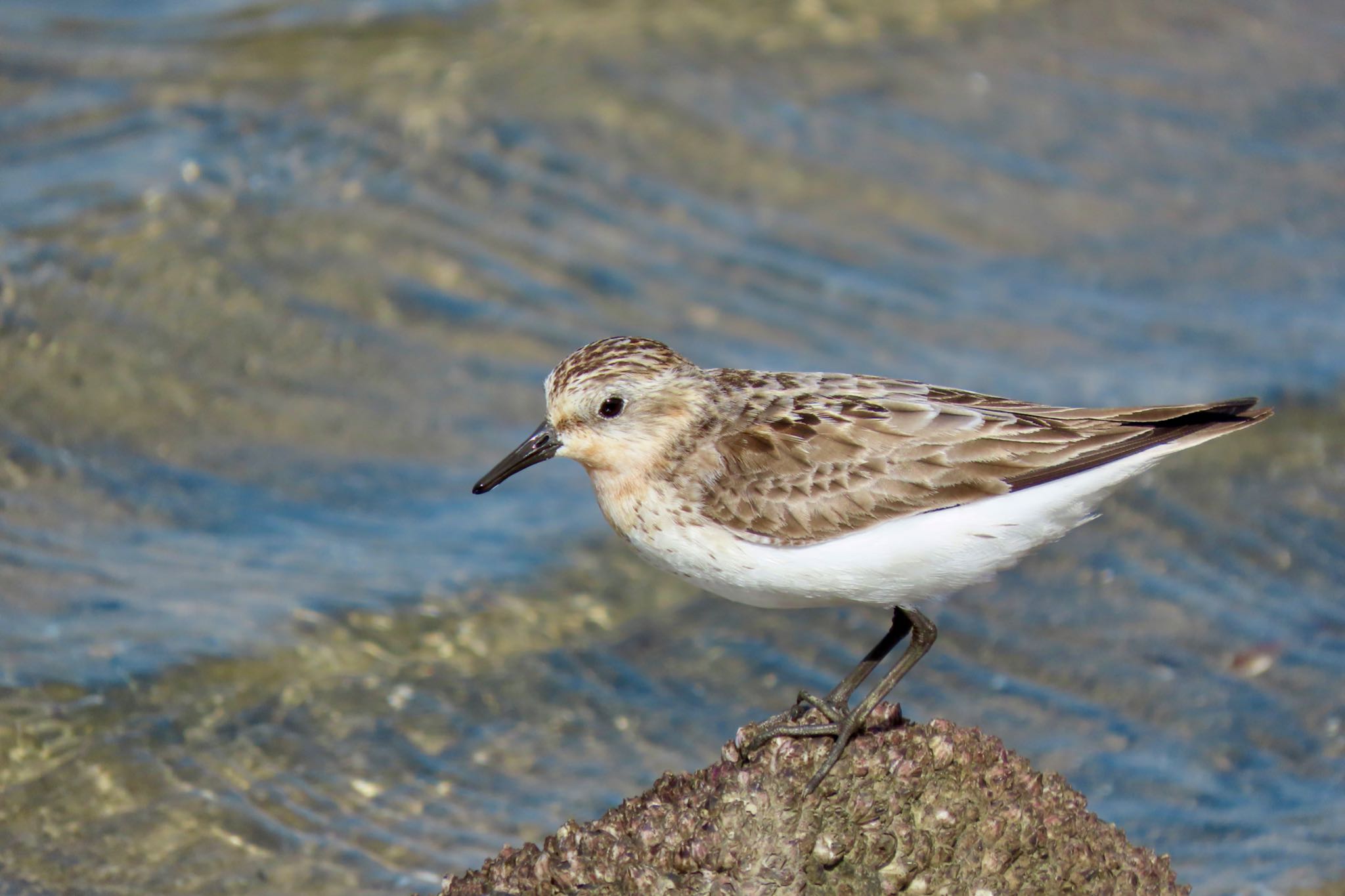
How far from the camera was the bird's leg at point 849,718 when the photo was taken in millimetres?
5410

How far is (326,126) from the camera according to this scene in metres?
13.7

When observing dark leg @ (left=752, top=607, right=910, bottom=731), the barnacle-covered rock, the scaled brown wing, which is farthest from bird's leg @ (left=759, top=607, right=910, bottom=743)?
the scaled brown wing

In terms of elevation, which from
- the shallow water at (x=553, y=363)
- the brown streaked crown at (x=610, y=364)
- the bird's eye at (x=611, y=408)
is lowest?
the shallow water at (x=553, y=363)

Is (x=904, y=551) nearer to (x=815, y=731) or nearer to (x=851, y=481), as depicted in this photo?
(x=851, y=481)

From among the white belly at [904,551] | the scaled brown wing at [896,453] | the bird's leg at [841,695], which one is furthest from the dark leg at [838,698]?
the scaled brown wing at [896,453]

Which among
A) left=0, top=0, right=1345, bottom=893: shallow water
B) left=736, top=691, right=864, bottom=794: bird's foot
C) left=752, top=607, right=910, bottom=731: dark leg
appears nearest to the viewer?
left=736, top=691, right=864, bottom=794: bird's foot

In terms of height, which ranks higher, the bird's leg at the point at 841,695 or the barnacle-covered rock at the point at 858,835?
the bird's leg at the point at 841,695

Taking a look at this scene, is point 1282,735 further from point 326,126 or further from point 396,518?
point 326,126

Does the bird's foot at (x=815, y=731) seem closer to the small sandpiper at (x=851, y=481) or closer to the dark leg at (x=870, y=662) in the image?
the small sandpiper at (x=851, y=481)

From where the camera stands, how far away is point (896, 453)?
591 cm

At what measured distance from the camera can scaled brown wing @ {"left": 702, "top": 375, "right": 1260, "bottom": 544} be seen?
5793 mm

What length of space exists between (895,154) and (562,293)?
383 cm

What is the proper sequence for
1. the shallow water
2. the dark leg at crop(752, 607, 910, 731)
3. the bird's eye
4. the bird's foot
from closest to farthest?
the bird's foot
the dark leg at crop(752, 607, 910, 731)
the bird's eye
the shallow water

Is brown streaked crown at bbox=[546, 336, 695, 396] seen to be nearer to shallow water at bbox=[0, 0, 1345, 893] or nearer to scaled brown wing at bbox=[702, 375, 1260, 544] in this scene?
scaled brown wing at bbox=[702, 375, 1260, 544]
